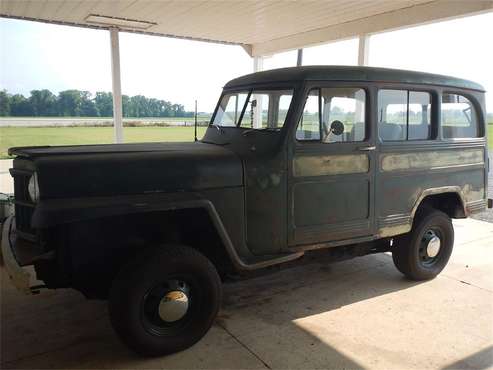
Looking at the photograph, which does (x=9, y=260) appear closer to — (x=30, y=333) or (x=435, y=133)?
(x=30, y=333)

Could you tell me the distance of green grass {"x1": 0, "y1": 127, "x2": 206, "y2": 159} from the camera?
13.3 m

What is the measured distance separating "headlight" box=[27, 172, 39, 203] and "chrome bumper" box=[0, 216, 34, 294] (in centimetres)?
41

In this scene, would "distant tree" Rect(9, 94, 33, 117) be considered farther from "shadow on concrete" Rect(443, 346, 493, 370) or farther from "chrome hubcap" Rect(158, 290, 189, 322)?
"shadow on concrete" Rect(443, 346, 493, 370)

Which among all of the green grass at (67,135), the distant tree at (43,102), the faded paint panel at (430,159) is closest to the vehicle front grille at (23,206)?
the faded paint panel at (430,159)

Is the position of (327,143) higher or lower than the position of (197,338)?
higher

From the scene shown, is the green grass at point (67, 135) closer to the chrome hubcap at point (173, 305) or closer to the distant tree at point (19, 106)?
the distant tree at point (19, 106)

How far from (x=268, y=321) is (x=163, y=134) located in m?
10.1

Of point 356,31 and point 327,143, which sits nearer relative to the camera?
point 327,143

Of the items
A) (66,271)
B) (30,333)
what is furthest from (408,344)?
(30,333)

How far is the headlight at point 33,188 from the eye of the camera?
2.86 m

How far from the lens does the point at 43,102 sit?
14141 mm

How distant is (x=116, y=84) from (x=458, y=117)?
26.2 ft

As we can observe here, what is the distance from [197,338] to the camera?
3223 millimetres

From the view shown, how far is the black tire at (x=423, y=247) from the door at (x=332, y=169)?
68 cm
